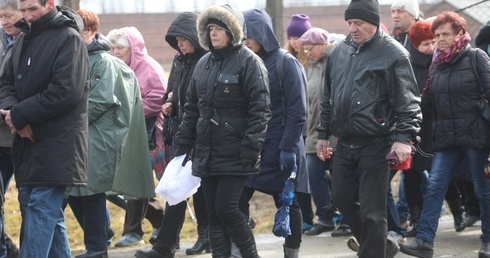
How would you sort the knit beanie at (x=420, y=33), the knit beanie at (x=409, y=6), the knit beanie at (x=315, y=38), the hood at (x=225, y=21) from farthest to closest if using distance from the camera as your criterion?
the knit beanie at (x=315, y=38) → the knit beanie at (x=409, y=6) → the knit beanie at (x=420, y=33) → the hood at (x=225, y=21)

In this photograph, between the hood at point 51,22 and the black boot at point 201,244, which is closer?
the hood at point 51,22

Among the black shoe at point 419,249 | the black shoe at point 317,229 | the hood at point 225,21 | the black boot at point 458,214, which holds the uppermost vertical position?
the hood at point 225,21

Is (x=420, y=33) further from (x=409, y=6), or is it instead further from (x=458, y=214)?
(x=458, y=214)

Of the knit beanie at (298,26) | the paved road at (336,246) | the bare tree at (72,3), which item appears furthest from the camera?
the bare tree at (72,3)

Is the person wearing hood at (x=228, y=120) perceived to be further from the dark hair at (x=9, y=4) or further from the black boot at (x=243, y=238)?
the dark hair at (x=9, y=4)

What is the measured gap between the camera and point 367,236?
731 cm

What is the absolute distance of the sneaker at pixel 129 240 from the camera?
31.2 feet

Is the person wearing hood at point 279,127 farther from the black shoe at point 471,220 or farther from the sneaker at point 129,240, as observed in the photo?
the black shoe at point 471,220

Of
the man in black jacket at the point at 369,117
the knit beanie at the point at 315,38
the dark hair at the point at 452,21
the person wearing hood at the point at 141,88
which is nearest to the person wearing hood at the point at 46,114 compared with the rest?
the man in black jacket at the point at 369,117

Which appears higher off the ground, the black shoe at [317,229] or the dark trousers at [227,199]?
the dark trousers at [227,199]

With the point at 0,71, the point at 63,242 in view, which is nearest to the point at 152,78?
the point at 0,71

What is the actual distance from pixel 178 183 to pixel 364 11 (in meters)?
1.80

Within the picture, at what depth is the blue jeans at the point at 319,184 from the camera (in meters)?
10.0

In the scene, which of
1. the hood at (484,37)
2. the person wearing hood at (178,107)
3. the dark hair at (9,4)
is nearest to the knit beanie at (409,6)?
the hood at (484,37)
